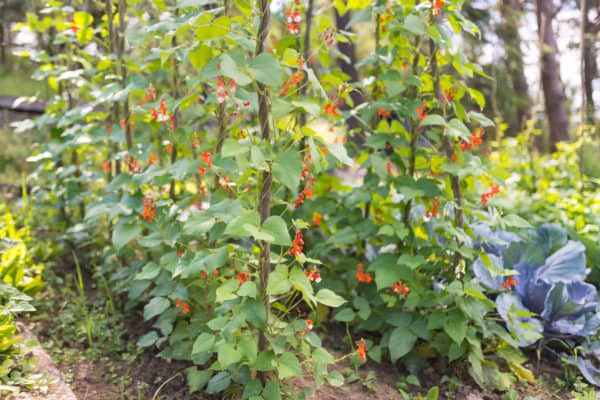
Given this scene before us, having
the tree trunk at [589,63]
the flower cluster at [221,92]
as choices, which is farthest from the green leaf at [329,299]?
the tree trunk at [589,63]

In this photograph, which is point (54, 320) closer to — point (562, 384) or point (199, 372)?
point (199, 372)

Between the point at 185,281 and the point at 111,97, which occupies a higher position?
the point at 111,97

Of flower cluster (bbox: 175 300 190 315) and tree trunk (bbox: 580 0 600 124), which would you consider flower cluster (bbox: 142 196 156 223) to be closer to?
flower cluster (bbox: 175 300 190 315)

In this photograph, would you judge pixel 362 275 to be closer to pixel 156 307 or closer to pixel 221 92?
pixel 156 307

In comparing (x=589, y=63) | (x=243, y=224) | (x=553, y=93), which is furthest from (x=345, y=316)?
(x=589, y=63)

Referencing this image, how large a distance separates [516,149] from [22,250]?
4.84 metres

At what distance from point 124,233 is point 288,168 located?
3.23 ft

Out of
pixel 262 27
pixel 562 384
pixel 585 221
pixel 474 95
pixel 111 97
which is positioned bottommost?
pixel 562 384

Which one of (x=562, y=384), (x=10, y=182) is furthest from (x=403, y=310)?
(x=10, y=182)

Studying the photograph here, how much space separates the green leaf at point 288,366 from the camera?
1556 millimetres

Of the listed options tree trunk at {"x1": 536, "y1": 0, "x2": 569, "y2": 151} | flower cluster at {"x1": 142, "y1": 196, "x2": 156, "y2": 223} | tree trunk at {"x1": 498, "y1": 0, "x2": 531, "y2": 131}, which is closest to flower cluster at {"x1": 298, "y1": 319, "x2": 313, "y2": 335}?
flower cluster at {"x1": 142, "y1": 196, "x2": 156, "y2": 223}

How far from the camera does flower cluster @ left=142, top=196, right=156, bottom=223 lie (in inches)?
77.4

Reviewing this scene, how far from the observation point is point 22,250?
7.85ft

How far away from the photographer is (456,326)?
2.00 meters
